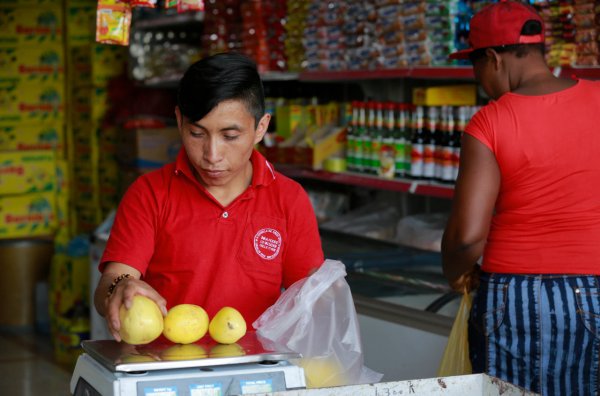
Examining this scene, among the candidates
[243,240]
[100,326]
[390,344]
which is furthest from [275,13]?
[243,240]

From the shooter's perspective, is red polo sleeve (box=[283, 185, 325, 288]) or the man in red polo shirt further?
red polo sleeve (box=[283, 185, 325, 288])

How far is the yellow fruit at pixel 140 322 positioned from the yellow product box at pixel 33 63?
5.68 meters

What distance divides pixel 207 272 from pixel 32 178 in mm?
5038

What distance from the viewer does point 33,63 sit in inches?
284

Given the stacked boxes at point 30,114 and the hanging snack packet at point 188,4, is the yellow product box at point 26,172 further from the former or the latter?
the hanging snack packet at point 188,4

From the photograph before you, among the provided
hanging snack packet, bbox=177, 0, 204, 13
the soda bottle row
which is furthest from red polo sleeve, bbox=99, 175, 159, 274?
the soda bottle row

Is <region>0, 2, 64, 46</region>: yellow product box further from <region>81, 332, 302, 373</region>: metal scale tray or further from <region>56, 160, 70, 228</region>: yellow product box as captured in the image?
<region>81, 332, 302, 373</region>: metal scale tray

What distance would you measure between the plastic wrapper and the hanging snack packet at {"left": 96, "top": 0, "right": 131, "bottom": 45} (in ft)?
5.46

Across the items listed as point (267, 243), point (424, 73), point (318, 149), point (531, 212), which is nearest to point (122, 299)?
point (267, 243)

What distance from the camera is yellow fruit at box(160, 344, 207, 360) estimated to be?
1733 millimetres

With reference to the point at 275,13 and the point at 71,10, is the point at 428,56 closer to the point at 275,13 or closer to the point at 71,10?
the point at 275,13

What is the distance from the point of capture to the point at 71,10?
7.30 meters

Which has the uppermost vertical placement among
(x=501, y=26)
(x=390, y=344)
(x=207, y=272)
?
(x=501, y=26)

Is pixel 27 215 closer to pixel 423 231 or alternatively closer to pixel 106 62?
pixel 106 62
